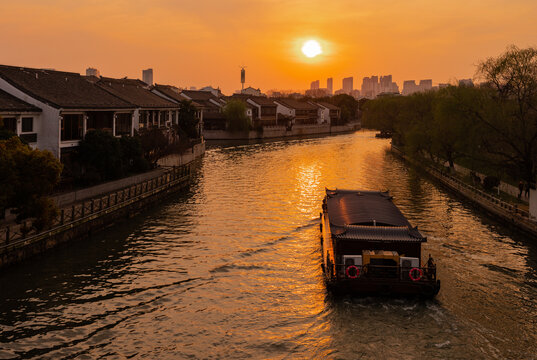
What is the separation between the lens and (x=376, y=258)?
75.9 ft

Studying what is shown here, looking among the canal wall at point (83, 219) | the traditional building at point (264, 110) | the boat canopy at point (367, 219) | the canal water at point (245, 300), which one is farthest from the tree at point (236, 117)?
the boat canopy at point (367, 219)


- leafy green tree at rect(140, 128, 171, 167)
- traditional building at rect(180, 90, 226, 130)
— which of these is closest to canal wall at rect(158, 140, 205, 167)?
leafy green tree at rect(140, 128, 171, 167)

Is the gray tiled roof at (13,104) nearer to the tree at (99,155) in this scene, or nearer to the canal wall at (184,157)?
the tree at (99,155)

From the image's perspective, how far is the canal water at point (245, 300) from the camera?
18.7 metres

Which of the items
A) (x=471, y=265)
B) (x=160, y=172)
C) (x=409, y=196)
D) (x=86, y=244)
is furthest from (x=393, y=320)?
(x=160, y=172)

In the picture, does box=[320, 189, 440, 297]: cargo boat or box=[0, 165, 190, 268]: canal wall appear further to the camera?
box=[0, 165, 190, 268]: canal wall

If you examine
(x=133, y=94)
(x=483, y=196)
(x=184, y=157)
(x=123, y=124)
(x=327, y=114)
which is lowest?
(x=483, y=196)

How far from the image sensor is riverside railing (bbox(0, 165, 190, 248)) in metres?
25.7

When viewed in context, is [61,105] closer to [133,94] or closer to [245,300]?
[245,300]

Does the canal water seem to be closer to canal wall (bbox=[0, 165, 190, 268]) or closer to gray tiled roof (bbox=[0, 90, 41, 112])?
canal wall (bbox=[0, 165, 190, 268])

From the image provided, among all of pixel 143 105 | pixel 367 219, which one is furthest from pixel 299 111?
pixel 367 219

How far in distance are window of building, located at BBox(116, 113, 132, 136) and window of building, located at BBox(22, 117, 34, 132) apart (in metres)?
13.3

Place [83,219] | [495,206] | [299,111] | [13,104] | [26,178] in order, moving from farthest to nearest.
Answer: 1. [299,111]
2. [495,206]
3. [13,104]
4. [83,219]
5. [26,178]

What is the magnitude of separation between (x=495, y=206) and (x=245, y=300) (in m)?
26.0
